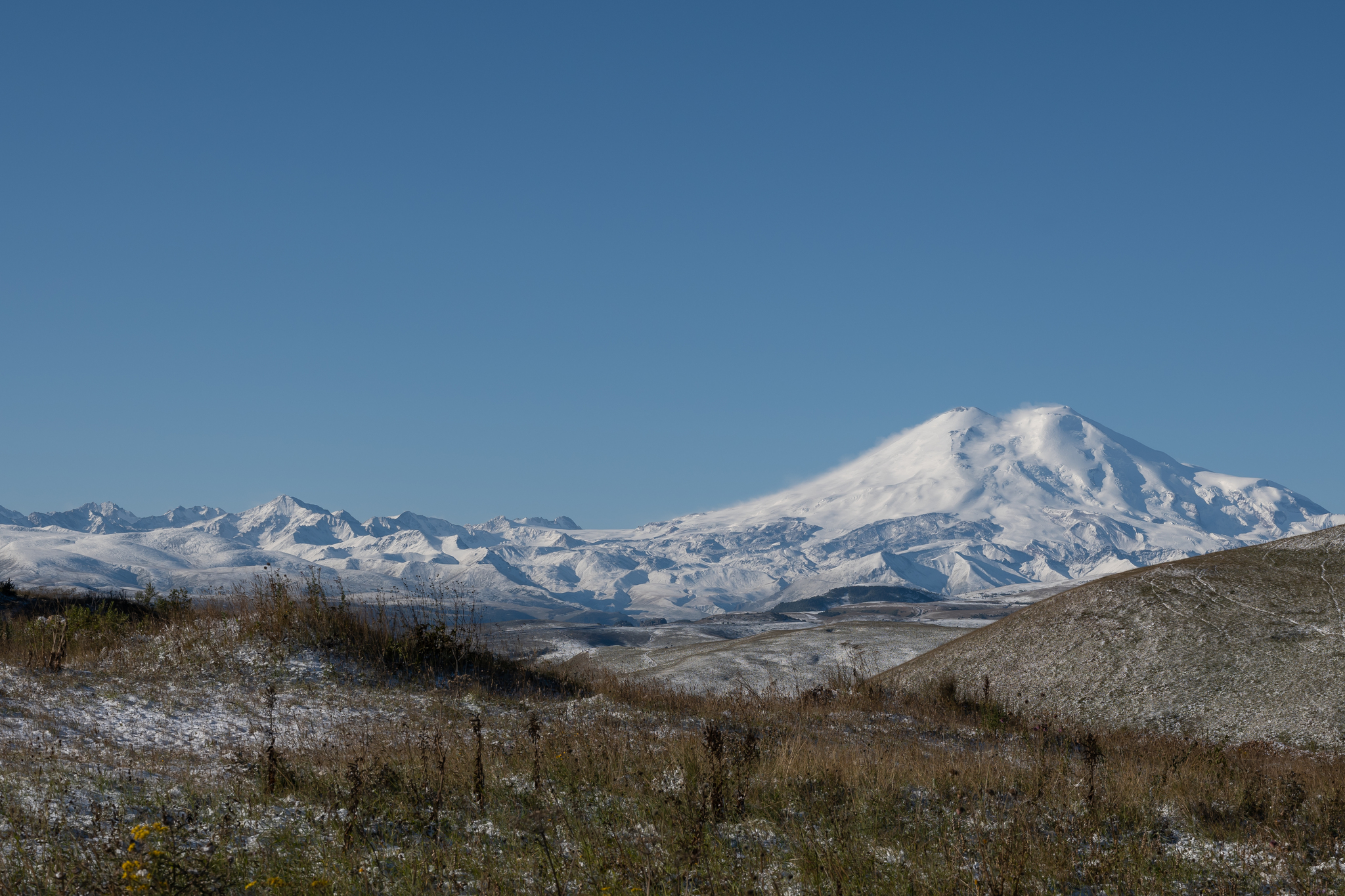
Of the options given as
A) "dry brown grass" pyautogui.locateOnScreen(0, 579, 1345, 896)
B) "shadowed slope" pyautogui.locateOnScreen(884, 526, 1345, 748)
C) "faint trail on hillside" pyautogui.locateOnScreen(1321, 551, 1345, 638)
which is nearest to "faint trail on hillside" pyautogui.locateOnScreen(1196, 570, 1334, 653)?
"shadowed slope" pyautogui.locateOnScreen(884, 526, 1345, 748)

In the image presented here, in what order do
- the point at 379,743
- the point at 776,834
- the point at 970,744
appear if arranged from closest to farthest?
1. the point at 776,834
2. the point at 379,743
3. the point at 970,744

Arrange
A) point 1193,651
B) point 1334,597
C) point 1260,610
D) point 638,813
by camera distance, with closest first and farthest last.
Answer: point 638,813, point 1193,651, point 1334,597, point 1260,610

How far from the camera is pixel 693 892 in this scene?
6.87 meters

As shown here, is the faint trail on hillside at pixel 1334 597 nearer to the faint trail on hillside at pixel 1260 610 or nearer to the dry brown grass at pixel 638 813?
the faint trail on hillside at pixel 1260 610

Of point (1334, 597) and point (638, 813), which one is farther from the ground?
point (1334, 597)

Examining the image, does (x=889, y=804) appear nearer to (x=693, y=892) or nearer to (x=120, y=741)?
(x=693, y=892)

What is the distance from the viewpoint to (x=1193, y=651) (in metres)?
21.0

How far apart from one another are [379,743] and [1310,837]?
1029cm

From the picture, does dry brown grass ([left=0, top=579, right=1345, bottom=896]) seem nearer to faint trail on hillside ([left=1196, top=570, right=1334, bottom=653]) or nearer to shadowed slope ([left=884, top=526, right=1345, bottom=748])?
shadowed slope ([left=884, top=526, right=1345, bottom=748])

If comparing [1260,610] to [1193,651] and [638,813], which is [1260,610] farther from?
[638,813]

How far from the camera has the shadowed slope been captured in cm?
1908

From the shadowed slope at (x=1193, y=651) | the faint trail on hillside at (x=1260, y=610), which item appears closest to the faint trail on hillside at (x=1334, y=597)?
the shadowed slope at (x=1193, y=651)

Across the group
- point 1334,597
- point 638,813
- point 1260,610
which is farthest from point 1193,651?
point 638,813

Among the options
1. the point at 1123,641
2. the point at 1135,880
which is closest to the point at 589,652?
the point at 1123,641
